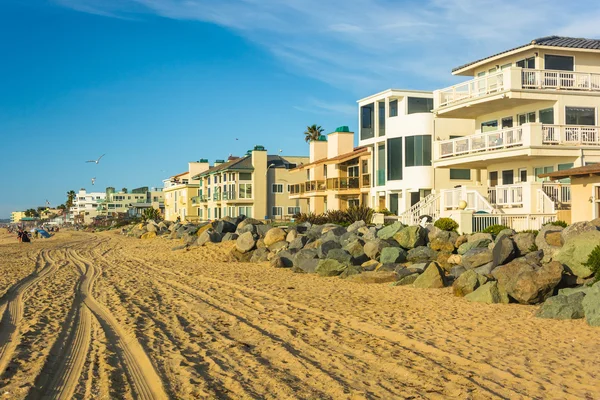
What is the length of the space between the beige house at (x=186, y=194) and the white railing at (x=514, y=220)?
63.3 m

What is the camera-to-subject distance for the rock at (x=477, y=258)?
18.6 meters

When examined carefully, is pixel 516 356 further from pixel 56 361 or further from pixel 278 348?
pixel 56 361

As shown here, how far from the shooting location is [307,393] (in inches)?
294

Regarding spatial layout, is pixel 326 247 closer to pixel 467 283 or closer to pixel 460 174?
pixel 467 283

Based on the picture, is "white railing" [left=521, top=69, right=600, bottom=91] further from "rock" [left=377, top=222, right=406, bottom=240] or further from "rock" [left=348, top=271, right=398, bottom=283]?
"rock" [left=348, top=271, right=398, bottom=283]

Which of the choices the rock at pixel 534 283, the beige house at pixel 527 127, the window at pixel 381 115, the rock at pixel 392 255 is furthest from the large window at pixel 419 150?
the rock at pixel 534 283

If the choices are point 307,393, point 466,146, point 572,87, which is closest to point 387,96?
point 466,146

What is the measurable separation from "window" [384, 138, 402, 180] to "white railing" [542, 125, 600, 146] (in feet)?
34.1

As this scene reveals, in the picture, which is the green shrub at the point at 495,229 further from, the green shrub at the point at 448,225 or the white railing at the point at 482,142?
the white railing at the point at 482,142

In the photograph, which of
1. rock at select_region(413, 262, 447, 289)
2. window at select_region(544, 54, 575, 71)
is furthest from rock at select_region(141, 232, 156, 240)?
rock at select_region(413, 262, 447, 289)

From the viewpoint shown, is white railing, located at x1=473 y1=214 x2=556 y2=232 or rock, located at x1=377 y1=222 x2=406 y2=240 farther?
rock, located at x1=377 y1=222 x2=406 y2=240

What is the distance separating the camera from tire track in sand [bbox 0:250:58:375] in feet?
31.3

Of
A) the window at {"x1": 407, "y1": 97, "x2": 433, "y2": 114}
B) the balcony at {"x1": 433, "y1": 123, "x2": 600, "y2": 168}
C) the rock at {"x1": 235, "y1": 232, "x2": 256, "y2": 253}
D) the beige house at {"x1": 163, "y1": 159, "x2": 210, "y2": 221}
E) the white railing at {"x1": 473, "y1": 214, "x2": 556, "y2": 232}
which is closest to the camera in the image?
the white railing at {"x1": 473, "y1": 214, "x2": 556, "y2": 232}

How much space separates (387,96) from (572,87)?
11.3m
